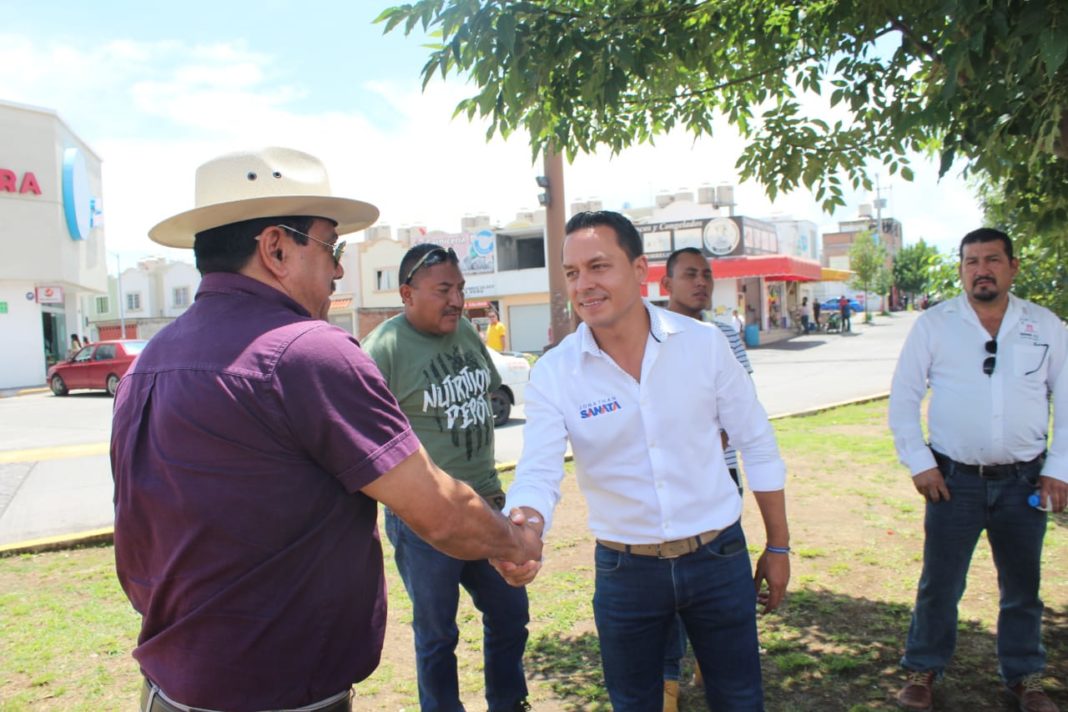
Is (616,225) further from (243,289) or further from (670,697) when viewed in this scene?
(670,697)

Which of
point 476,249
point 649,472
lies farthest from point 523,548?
point 476,249

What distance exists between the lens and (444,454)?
136 inches

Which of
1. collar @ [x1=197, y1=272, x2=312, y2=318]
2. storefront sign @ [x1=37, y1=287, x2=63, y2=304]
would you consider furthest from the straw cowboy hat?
storefront sign @ [x1=37, y1=287, x2=63, y2=304]

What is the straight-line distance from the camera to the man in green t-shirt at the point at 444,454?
10.8 ft

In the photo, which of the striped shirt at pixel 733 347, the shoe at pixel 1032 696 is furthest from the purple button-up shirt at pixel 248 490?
the shoe at pixel 1032 696

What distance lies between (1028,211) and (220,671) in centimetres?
478

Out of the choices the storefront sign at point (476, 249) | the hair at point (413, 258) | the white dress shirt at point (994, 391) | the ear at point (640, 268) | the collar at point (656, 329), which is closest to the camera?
the collar at point (656, 329)

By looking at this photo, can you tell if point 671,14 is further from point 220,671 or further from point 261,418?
point 220,671

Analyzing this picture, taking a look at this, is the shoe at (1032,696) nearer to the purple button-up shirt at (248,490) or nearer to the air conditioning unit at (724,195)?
the purple button-up shirt at (248,490)

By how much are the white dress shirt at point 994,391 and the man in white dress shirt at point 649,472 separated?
131 cm

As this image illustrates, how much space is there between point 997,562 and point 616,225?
2.41 meters

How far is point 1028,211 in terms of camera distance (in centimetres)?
465

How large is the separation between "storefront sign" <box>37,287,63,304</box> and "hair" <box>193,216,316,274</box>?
109 ft

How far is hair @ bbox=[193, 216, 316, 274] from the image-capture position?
1.96 metres
